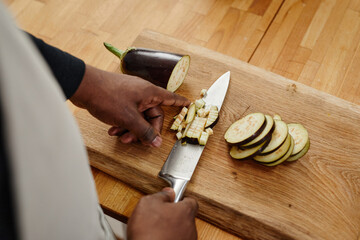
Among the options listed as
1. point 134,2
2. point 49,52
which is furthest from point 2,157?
point 134,2

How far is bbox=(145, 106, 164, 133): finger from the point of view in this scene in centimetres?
125

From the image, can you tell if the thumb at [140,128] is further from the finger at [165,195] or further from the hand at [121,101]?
the finger at [165,195]

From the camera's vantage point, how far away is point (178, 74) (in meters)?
1.35

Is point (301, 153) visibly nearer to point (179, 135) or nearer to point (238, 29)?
point (179, 135)

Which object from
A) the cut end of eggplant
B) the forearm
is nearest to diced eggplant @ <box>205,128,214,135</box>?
the cut end of eggplant

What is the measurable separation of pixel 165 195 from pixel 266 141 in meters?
0.40

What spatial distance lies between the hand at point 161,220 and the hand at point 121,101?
0.27 metres

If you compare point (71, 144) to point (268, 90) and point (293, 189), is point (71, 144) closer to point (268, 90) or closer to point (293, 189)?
point (293, 189)

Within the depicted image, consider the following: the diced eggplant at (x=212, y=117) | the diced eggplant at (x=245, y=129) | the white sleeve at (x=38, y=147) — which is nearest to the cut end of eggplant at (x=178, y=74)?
the diced eggplant at (x=212, y=117)

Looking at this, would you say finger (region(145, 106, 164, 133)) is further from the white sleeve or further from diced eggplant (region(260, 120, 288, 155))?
the white sleeve

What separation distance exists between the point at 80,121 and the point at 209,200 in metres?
0.63

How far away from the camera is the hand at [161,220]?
0.87 m

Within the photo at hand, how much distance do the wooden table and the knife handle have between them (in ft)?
2.37

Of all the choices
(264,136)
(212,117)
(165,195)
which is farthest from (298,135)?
(165,195)
